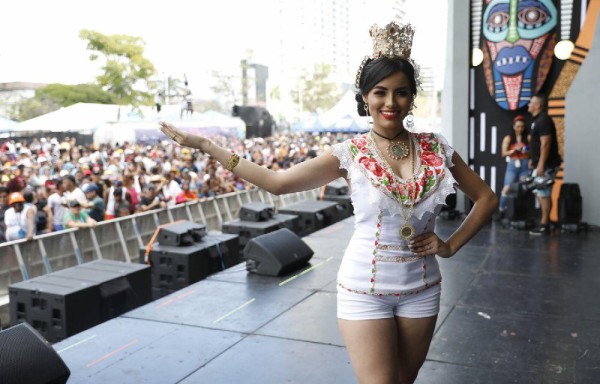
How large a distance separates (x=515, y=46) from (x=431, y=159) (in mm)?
7777

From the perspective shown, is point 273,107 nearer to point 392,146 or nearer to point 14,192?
point 14,192

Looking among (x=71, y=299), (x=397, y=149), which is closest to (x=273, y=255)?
(x=71, y=299)

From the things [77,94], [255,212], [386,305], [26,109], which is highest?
[77,94]

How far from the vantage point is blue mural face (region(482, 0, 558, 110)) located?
8.91 metres

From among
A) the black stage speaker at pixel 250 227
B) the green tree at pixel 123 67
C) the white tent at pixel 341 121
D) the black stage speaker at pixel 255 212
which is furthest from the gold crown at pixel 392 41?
the green tree at pixel 123 67

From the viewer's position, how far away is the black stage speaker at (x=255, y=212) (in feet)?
31.4

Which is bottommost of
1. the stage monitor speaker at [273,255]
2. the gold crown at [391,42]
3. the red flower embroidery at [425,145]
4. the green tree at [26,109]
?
the stage monitor speaker at [273,255]

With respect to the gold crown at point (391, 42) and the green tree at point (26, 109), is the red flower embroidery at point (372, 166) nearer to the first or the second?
the gold crown at point (391, 42)

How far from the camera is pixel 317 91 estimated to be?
61.9 meters

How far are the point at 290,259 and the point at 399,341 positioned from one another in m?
4.21

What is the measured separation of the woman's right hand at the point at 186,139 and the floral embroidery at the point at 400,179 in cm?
54

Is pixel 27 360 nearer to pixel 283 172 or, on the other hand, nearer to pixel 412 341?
pixel 283 172

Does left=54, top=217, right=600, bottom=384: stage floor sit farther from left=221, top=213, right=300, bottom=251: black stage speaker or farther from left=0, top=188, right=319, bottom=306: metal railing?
left=221, top=213, right=300, bottom=251: black stage speaker

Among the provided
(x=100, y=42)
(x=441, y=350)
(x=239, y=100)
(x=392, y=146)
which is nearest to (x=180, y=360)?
(x=441, y=350)
